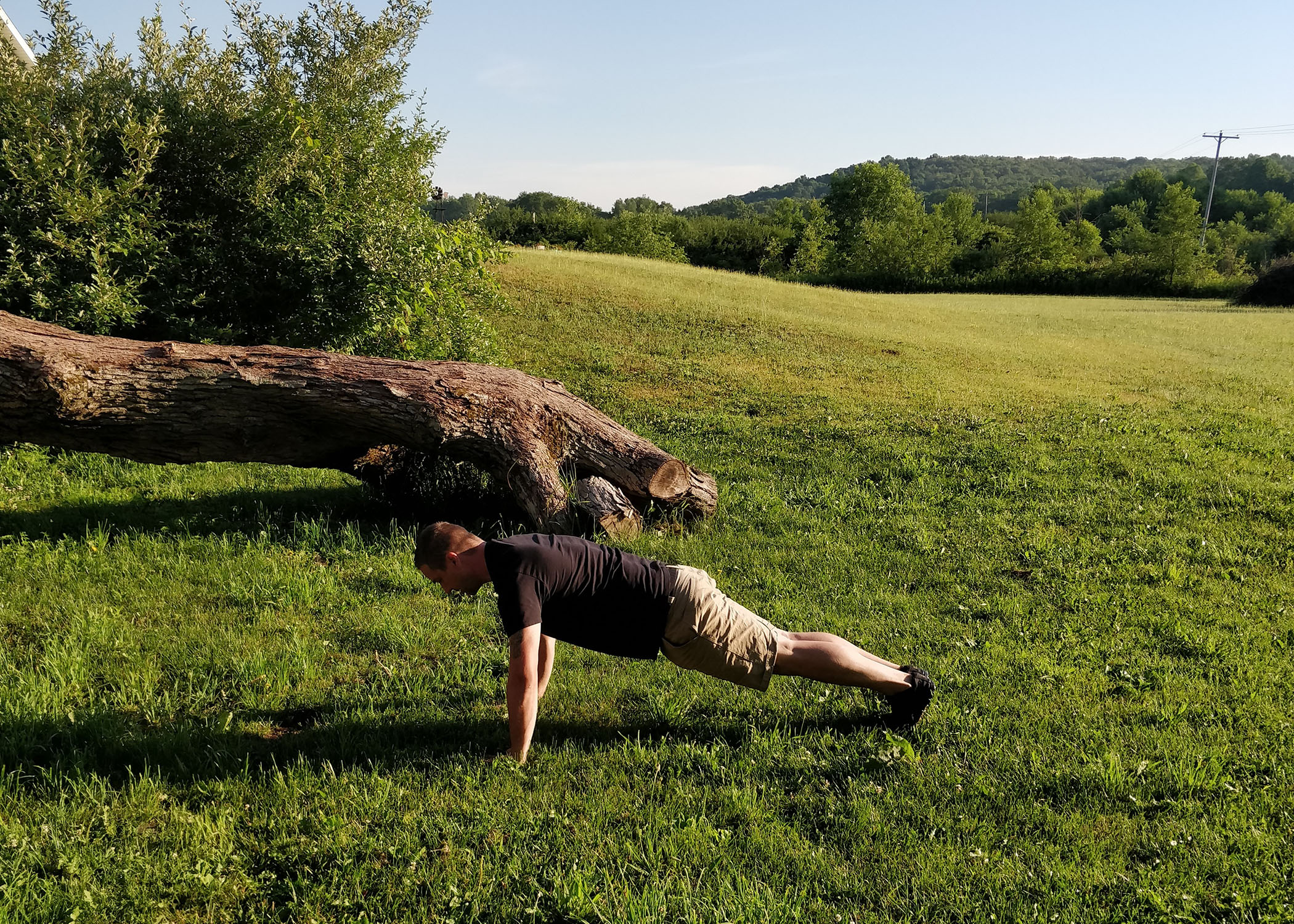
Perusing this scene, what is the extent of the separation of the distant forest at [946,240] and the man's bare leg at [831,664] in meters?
56.6

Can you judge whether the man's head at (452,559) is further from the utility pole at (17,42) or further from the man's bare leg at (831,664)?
the utility pole at (17,42)

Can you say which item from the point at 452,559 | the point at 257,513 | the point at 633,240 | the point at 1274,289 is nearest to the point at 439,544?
the point at 452,559

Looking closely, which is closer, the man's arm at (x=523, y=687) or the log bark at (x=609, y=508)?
the man's arm at (x=523, y=687)

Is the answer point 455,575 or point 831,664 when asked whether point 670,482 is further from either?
point 455,575

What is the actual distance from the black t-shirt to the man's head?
7 centimetres

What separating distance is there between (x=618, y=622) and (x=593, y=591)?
226 mm

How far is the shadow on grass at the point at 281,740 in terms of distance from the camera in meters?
4.39

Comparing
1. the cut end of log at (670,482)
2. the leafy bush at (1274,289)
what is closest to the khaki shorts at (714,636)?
the cut end of log at (670,482)

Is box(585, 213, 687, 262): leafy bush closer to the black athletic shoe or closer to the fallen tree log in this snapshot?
the fallen tree log

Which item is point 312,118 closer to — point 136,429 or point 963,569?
point 136,429

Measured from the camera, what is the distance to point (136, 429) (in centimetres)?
762

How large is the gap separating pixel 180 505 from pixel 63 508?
100cm

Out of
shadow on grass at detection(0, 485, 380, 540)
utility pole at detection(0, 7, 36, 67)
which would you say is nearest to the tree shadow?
shadow on grass at detection(0, 485, 380, 540)

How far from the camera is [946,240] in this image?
265 ft
